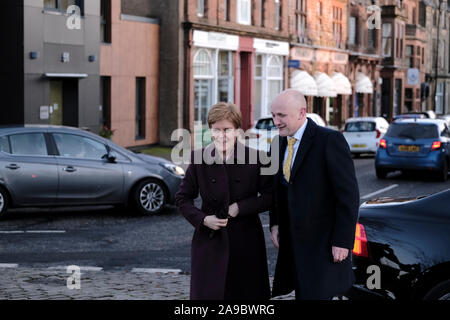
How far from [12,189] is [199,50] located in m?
23.1

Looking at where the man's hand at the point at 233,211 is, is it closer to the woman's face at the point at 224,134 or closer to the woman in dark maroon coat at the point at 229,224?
the woman in dark maroon coat at the point at 229,224

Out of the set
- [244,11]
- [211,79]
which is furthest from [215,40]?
[244,11]

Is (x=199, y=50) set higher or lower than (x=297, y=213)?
higher

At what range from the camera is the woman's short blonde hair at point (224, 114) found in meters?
5.91

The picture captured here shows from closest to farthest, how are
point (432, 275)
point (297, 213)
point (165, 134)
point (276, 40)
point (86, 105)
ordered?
point (297, 213), point (432, 275), point (86, 105), point (165, 134), point (276, 40)

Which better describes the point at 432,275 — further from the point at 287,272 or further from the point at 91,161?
the point at 91,161

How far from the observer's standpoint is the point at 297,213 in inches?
235

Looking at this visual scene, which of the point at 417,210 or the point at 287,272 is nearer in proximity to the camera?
the point at 287,272

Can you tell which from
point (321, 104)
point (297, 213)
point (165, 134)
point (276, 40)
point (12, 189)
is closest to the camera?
point (297, 213)

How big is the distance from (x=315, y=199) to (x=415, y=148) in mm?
17848

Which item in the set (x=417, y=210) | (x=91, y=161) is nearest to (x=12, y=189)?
(x=91, y=161)

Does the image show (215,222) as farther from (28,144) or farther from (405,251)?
(28,144)

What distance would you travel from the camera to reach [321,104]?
5338 centimetres

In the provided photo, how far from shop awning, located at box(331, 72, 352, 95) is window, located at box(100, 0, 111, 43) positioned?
72.9ft
